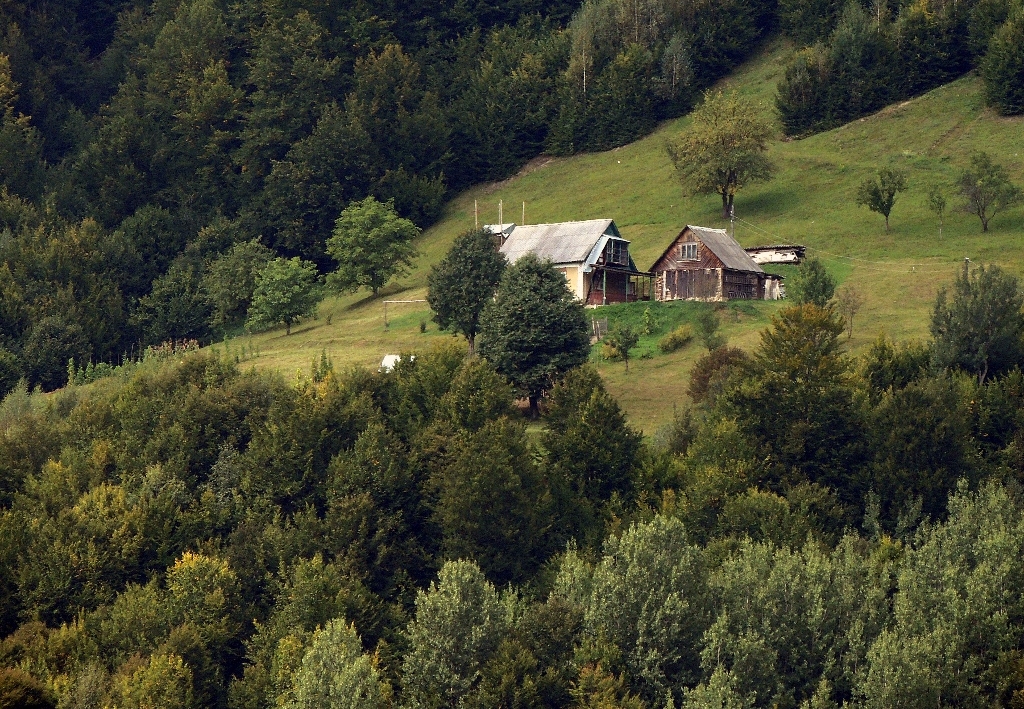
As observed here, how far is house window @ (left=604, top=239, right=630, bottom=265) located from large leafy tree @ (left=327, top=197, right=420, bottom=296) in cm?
1744

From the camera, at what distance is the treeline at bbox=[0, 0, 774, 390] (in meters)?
120

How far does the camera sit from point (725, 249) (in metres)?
89.0

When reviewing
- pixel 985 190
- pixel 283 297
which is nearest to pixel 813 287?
pixel 985 190

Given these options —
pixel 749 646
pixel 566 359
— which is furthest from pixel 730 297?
pixel 749 646

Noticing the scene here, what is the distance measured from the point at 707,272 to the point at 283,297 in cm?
2928

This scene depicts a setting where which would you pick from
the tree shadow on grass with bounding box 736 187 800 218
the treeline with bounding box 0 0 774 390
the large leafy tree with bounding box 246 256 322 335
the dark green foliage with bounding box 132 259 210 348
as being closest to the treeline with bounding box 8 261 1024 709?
the large leafy tree with bounding box 246 256 322 335

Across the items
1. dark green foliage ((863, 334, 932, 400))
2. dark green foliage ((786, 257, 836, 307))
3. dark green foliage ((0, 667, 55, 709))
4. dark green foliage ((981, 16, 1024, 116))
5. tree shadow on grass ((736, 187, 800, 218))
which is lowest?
dark green foliage ((0, 667, 55, 709))

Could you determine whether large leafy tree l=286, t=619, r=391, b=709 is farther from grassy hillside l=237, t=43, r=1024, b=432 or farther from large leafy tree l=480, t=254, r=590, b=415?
grassy hillside l=237, t=43, r=1024, b=432

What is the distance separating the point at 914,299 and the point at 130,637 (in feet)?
155

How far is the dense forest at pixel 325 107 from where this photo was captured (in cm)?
11294

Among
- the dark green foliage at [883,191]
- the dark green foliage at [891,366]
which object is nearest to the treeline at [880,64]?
the dark green foliage at [883,191]

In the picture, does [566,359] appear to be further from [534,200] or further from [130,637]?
[534,200]

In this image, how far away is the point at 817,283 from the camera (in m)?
77.4

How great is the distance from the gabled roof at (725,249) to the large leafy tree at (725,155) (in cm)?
1272
